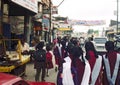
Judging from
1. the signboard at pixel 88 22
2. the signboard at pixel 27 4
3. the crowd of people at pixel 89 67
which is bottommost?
the signboard at pixel 88 22

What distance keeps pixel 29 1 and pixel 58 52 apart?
5198 millimetres

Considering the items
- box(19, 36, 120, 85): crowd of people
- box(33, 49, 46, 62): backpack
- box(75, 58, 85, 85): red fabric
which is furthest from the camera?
box(33, 49, 46, 62): backpack

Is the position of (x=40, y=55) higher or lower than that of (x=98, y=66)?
lower

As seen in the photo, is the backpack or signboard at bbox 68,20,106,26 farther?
signboard at bbox 68,20,106,26

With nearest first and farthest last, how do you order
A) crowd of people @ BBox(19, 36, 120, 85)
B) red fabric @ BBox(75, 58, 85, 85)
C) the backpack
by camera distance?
1. crowd of people @ BBox(19, 36, 120, 85)
2. red fabric @ BBox(75, 58, 85, 85)
3. the backpack

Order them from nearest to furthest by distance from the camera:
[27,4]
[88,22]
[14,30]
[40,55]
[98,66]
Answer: [98,66] < [40,55] < [27,4] < [14,30] < [88,22]

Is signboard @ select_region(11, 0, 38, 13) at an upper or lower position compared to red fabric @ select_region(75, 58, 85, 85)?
upper

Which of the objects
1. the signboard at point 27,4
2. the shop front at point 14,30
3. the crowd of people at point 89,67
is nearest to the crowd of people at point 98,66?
the crowd of people at point 89,67

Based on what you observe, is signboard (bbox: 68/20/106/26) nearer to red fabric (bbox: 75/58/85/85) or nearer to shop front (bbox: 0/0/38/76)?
shop front (bbox: 0/0/38/76)

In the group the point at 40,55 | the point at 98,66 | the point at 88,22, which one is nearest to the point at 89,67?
the point at 98,66

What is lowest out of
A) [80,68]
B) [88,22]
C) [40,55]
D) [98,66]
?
[88,22]

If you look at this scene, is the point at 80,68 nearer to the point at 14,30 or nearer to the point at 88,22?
the point at 14,30

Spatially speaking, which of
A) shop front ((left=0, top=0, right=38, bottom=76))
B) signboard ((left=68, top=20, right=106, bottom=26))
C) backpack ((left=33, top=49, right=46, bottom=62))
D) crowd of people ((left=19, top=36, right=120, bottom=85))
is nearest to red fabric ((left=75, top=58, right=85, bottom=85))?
crowd of people ((left=19, top=36, right=120, bottom=85))

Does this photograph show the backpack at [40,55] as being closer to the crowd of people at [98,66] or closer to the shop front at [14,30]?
the shop front at [14,30]
